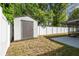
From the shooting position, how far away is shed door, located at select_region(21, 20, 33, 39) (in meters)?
10.9

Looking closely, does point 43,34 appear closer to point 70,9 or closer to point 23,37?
point 23,37

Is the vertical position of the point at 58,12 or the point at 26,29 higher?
the point at 58,12

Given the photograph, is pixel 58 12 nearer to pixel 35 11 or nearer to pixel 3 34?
pixel 35 11

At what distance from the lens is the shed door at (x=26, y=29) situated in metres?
10.9

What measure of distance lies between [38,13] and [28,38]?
6.43ft

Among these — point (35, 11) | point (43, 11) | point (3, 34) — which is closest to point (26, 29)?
point (35, 11)

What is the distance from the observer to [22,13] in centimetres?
1109

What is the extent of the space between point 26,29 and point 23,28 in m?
0.24

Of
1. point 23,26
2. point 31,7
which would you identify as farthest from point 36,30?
point 31,7

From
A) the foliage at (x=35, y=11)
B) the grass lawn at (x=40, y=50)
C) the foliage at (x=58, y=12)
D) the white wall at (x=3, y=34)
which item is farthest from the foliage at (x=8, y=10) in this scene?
the white wall at (x=3, y=34)

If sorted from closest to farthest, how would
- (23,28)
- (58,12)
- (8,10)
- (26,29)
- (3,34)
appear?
(3,34), (8,10), (23,28), (26,29), (58,12)

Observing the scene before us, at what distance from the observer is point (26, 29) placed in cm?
1095

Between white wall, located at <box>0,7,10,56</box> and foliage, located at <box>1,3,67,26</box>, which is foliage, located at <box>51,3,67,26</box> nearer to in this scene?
foliage, located at <box>1,3,67,26</box>

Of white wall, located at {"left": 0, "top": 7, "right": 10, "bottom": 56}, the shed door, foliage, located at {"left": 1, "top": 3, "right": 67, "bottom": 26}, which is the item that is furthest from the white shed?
white wall, located at {"left": 0, "top": 7, "right": 10, "bottom": 56}
